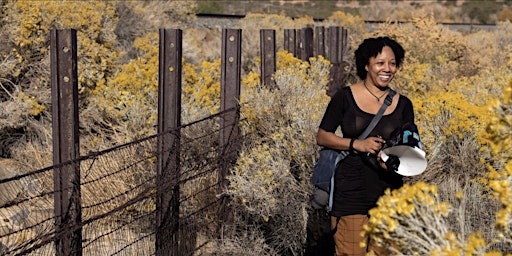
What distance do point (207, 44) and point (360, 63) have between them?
1825 cm

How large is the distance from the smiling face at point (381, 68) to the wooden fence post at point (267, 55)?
13.2ft

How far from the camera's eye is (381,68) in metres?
4.45

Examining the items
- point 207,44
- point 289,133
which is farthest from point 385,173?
point 207,44

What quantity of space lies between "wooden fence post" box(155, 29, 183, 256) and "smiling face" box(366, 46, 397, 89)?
186 centimetres

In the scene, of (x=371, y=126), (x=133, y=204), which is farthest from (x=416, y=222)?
→ (x=133, y=204)

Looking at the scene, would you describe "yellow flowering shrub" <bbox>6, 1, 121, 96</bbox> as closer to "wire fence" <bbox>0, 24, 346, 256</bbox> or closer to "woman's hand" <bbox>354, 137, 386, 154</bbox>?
"wire fence" <bbox>0, 24, 346, 256</bbox>

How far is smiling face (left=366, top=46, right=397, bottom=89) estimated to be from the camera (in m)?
4.45

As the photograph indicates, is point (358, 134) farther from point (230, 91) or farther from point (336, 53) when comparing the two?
point (336, 53)

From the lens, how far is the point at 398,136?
414cm

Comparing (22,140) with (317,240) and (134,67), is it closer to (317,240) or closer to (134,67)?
(134,67)

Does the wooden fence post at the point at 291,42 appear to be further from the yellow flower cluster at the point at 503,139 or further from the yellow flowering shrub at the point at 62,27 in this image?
the yellow flower cluster at the point at 503,139

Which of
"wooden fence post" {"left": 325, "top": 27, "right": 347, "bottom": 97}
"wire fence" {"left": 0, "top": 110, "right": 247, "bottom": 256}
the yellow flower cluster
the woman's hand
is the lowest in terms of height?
"wire fence" {"left": 0, "top": 110, "right": 247, "bottom": 256}

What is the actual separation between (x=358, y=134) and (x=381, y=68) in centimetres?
41

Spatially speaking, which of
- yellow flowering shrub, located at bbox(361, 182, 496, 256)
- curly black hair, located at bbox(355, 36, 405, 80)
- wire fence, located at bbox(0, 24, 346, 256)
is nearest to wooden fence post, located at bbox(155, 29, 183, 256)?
wire fence, located at bbox(0, 24, 346, 256)
